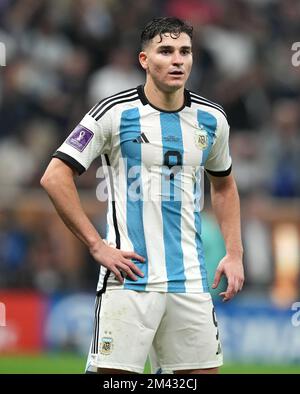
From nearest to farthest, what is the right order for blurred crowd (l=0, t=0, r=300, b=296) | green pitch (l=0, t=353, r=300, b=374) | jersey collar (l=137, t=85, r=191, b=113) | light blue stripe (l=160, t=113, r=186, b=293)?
1. light blue stripe (l=160, t=113, r=186, b=293)
2. jersey collar (l=137, t=85, r=191, b=113)
3. green pitch (l=0, t=353, r=300, b=374)
4. blurred crowd (l=0, t=0, r=300, b=296)

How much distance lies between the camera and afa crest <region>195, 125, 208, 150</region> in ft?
20.2

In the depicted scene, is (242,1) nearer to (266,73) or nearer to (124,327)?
(266,73)

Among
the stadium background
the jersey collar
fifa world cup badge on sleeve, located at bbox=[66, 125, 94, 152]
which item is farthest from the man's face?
the stadium background

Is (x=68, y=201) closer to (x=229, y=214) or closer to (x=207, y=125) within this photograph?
(x=207, y=125)

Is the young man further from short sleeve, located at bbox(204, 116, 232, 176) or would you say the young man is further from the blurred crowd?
the blurred crowd

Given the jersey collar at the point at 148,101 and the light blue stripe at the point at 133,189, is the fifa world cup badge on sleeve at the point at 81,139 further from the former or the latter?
the jersey collar at the point at 148,101

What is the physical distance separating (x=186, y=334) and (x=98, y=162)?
7044mm

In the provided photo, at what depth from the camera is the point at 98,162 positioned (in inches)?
510

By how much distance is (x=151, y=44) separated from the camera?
608 centimetres

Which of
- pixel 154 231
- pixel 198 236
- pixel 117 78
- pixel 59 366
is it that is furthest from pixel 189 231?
pixel 117 78

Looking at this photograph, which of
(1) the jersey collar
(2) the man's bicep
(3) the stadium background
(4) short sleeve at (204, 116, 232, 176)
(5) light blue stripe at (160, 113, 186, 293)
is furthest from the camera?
(3) the stadium background

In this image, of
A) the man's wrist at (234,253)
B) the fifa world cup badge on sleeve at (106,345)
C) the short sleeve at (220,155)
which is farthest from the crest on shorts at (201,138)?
the fifa world cup badge on sleeve at (106,345)

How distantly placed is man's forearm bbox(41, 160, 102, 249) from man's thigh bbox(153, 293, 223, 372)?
1.82 feet

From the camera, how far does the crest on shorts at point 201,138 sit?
616 centimetres
